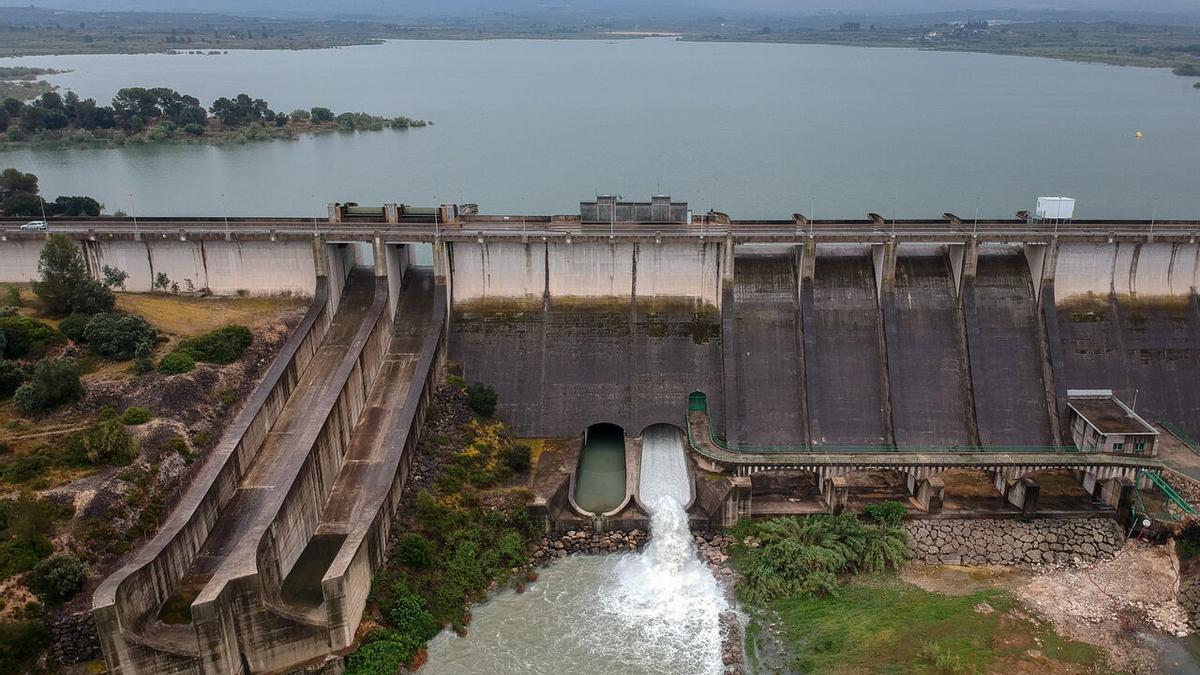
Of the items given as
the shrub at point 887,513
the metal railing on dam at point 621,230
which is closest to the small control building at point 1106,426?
the metal railing on dam at point 621,230

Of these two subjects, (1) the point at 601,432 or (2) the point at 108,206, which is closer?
(1) the point at 601,432

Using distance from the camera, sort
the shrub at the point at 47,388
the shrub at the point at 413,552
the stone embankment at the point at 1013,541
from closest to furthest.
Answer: the shrub at the point at 413,552 < the shrub at the point at 47,388 < the stone embankment at the point at 1013,541

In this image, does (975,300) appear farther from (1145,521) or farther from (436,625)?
→ (436,625)

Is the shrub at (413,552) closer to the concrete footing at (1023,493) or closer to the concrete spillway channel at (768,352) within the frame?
the concrete spillway channel at (768,352)

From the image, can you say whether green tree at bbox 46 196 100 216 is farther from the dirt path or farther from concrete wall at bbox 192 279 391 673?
the dirt path

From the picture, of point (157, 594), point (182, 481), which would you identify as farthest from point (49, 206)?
point (157, 594)

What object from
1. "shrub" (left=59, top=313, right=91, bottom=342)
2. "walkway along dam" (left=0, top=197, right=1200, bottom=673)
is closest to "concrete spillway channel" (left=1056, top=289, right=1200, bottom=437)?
"walkway along dam" (left=0, top=197, right=1200, bottom=673)
